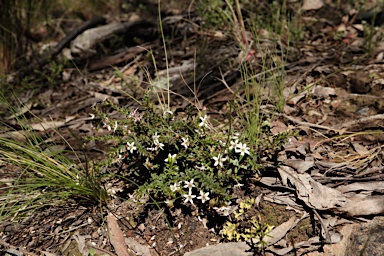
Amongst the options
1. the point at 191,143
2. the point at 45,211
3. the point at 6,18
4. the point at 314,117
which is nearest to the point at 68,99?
the point at 6,18

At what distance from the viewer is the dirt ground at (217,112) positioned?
2.46 m

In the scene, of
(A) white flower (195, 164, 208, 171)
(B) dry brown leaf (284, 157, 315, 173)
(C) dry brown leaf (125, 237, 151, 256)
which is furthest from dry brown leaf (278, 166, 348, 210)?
(C) dry brown leaf (125, 237, 151, 256)

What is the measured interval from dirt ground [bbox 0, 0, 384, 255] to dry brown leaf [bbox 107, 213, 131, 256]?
1.2 inches

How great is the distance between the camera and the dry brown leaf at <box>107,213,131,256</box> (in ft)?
7.88

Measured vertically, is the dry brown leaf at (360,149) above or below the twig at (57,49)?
above

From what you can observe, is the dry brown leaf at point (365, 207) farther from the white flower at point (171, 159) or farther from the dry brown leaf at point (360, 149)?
the white flower at point (171, 159)

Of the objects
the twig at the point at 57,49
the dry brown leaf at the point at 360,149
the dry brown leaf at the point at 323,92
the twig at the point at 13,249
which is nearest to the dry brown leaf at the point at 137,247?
the twig at the point at 13,249

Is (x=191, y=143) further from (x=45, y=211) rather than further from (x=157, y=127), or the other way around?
(x=45, y=211)

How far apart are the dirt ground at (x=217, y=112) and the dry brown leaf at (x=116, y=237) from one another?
3cm

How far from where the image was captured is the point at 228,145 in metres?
2.41

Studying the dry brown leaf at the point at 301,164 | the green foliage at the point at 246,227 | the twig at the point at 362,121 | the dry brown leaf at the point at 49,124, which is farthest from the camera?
the dry brown leaf at the point at 49,124

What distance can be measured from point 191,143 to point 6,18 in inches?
102

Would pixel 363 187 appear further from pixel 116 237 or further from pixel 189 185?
pixel 116 237

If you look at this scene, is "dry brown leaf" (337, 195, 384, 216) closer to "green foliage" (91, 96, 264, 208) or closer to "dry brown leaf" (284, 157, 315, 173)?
"dry brown leaf" (284, 157, 315, 173)
